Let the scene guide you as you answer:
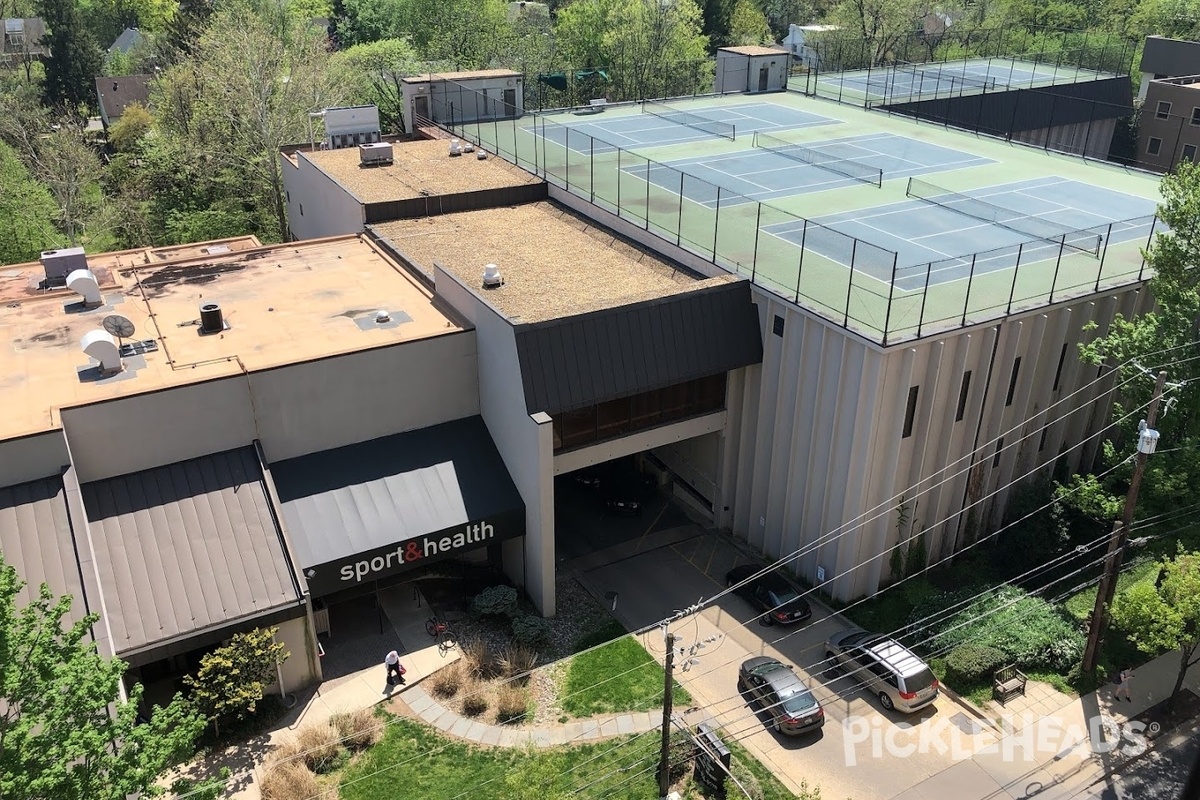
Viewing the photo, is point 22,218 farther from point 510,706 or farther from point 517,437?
point 510,706

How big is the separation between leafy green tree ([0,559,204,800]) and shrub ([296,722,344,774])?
5758mm

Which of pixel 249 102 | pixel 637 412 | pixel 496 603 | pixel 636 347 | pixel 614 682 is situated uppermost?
pixel 249 102

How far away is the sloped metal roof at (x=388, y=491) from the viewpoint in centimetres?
2567

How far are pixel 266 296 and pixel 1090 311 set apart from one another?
87.2 ft

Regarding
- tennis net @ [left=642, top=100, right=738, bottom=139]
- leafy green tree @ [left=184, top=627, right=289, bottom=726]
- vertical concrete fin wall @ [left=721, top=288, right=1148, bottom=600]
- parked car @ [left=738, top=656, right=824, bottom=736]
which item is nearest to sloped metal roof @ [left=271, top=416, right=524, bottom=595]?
leafy green tree @ [left=184, top=627, right=289, bottom=726]

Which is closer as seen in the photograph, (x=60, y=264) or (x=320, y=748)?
(x=320, y=748)

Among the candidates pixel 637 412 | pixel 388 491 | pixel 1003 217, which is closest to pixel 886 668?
pixel 637 412

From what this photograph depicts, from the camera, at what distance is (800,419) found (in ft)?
91.0

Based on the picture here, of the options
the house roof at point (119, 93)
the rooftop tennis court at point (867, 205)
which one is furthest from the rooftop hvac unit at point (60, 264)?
the house roof at point (119, 93)

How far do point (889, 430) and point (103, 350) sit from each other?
21.9 metres

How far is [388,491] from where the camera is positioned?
26.9 meters

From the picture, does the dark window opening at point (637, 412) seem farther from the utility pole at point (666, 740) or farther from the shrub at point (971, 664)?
the shrub at point (971, 664)

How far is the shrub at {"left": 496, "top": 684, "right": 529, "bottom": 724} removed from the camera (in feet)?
78.1

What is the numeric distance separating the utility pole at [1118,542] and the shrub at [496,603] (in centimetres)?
1549
